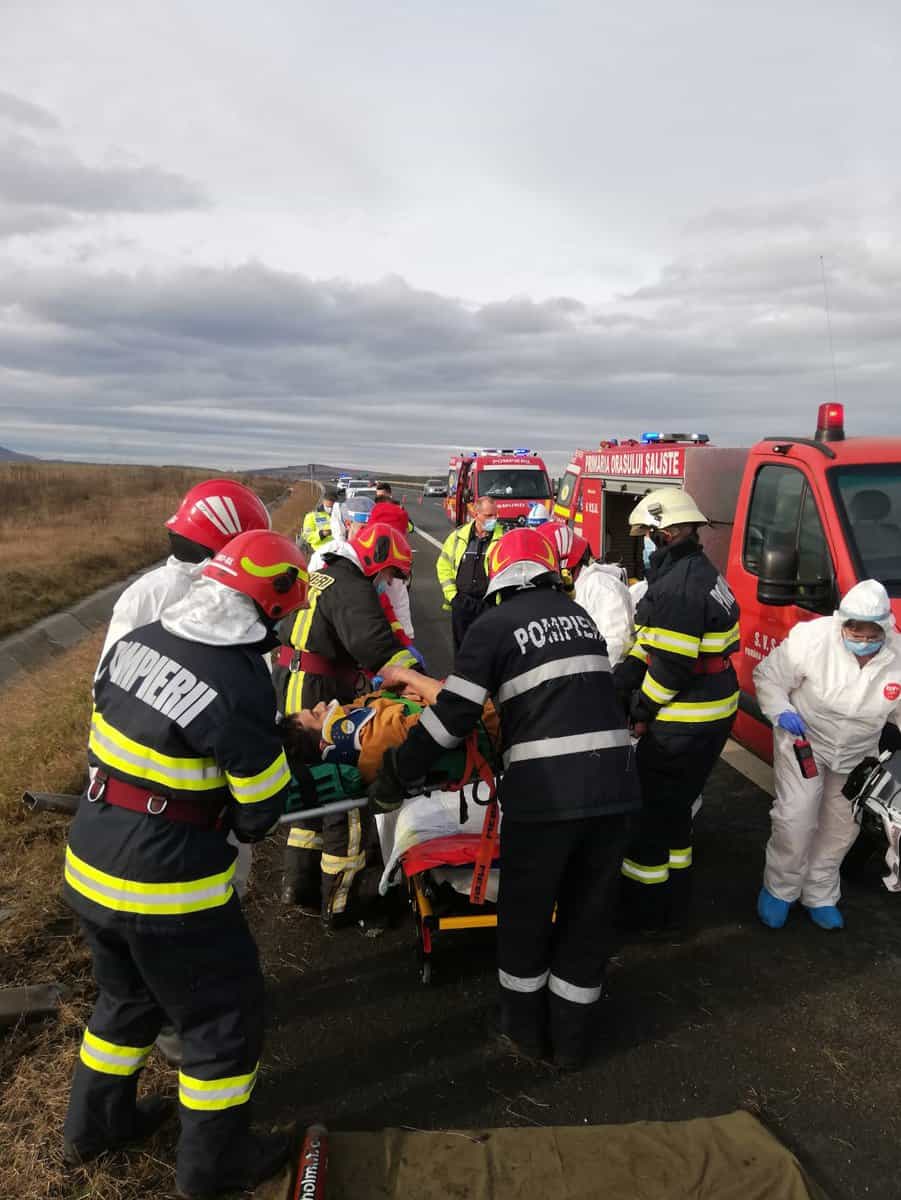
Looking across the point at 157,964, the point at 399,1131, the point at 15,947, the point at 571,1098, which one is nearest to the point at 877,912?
the point at 571,1098

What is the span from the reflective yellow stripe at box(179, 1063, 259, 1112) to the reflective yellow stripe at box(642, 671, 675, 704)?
256cm

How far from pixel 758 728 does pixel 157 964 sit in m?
4.63

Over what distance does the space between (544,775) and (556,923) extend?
0.77m

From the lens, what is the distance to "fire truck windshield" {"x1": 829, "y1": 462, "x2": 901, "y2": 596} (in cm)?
495

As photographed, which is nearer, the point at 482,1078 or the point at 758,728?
the point at 482,1078

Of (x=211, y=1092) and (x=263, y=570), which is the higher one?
(x=263, y=570)

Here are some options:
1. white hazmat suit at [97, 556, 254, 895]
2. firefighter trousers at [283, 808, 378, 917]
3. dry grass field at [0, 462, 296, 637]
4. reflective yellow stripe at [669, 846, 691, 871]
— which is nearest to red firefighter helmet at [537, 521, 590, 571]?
reflective yellow stripe at [669, 846, 691, 871]

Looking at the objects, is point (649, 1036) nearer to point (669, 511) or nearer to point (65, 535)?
point (669, 511)

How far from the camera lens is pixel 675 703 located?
4.17m

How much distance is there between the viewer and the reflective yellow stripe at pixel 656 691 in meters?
4.11

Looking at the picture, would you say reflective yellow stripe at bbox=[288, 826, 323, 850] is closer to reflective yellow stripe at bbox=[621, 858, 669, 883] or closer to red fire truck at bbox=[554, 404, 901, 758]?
reflective yellow stripe at bbox=[621, 858, 669, 883]

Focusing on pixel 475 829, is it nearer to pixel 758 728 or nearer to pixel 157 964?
pixel 157 964

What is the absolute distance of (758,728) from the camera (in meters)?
5.87

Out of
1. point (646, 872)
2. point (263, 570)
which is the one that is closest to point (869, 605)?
point (646, 872)
